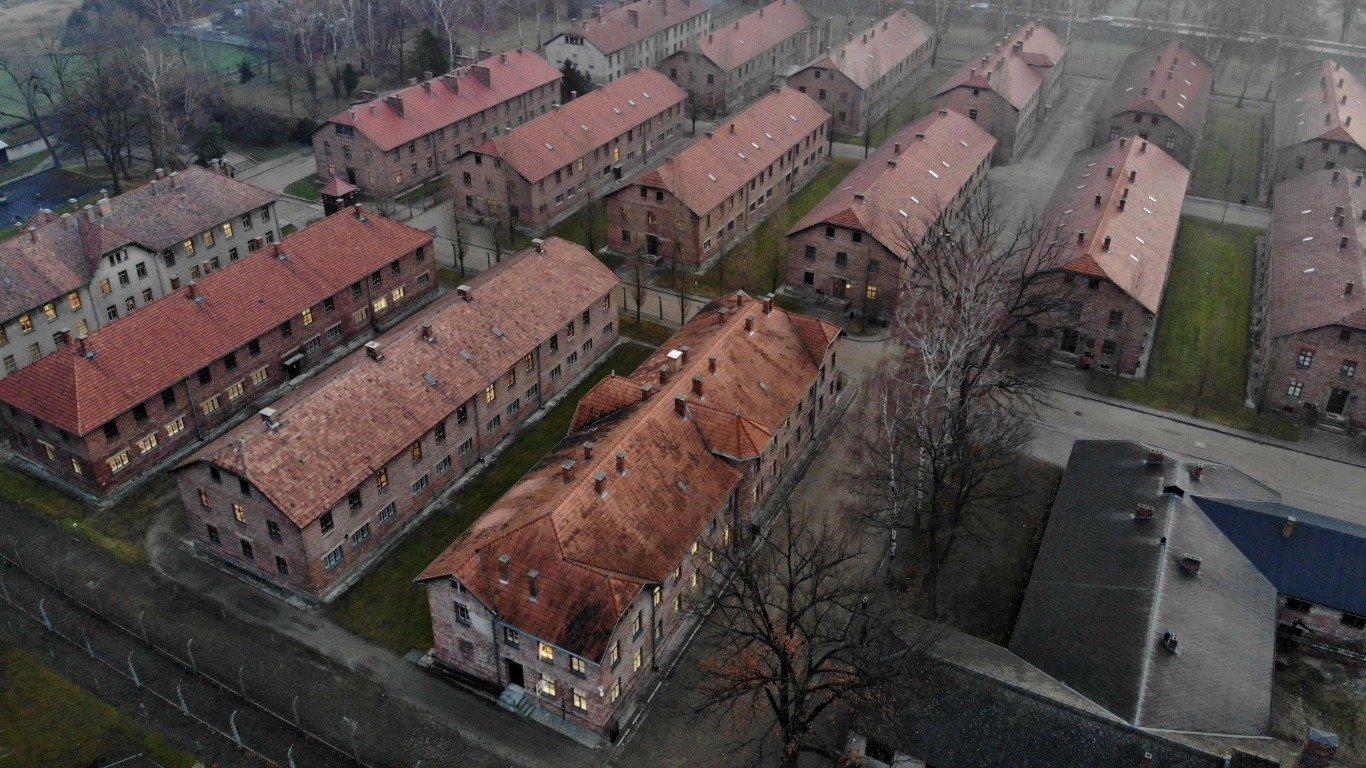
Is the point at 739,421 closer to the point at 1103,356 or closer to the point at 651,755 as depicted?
the point at 651,755

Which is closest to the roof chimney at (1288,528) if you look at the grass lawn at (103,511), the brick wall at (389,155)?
the grass lawn at (103,511)

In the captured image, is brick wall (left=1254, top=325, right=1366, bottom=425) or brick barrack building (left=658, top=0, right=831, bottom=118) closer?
brick wall (left=1254, top=325, right=1366, bottom=425)

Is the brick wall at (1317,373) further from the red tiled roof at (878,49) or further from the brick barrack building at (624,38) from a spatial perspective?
the brick barrack building at (624,38)

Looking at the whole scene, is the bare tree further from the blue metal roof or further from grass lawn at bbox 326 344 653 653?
the blue metal roof

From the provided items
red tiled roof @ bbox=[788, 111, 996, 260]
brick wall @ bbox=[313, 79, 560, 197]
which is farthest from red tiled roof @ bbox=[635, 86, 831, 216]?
brick wall @ bbox=[313, 79, 560, 197]

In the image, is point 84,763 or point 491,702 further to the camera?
point 491,702

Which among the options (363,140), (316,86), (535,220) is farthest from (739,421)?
(316,86)
